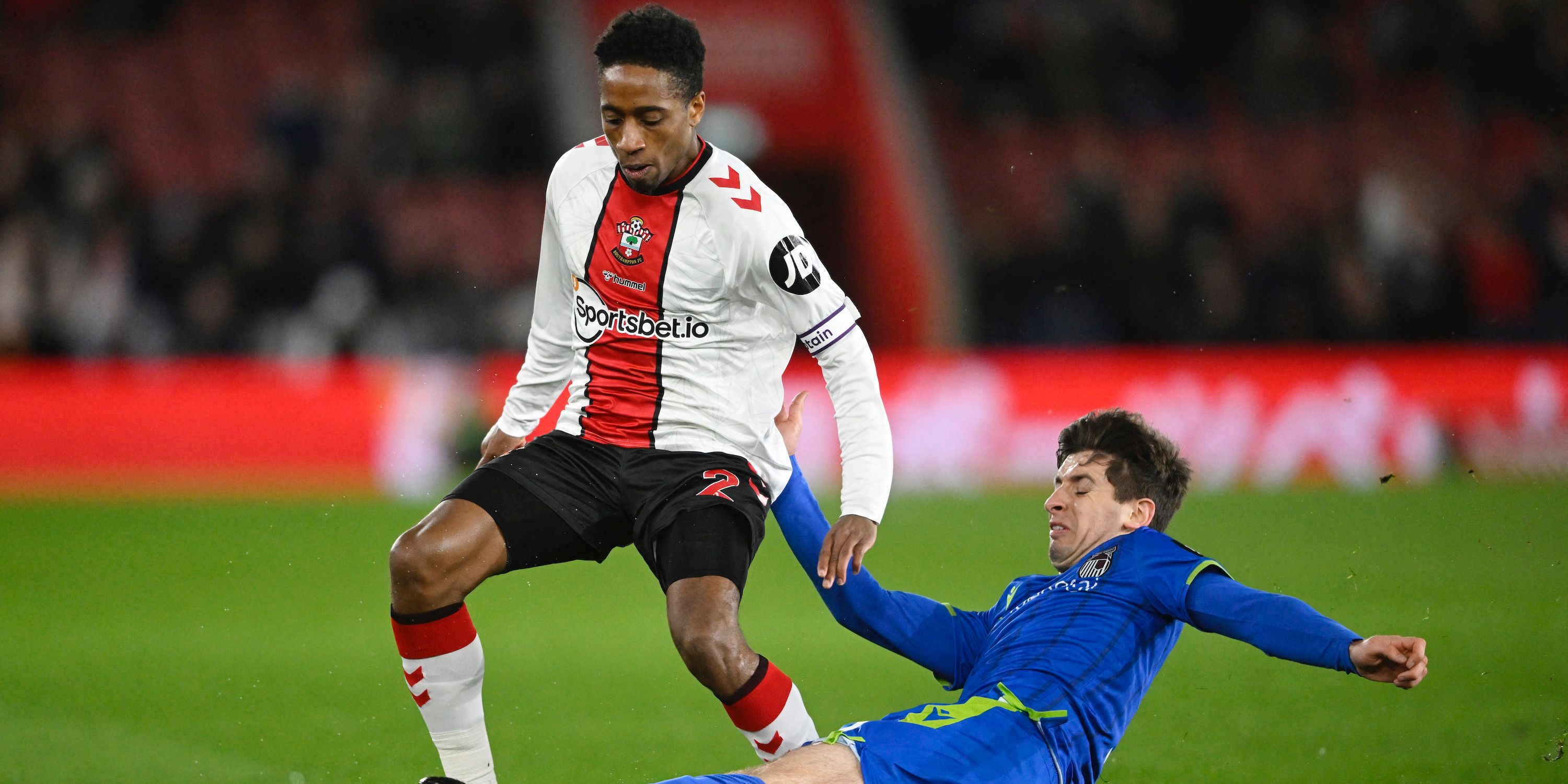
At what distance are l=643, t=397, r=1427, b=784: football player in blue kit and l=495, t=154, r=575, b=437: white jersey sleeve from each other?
0.72 m

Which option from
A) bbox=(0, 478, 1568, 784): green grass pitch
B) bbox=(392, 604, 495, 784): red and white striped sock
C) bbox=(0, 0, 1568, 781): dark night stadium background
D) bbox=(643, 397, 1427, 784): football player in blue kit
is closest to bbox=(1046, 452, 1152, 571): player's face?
bbox=(643, 397, 1427, 784): football player in blue kit

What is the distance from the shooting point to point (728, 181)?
3.78m

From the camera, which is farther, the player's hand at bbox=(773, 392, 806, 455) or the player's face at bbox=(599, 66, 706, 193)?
the player's hand at bbox=(773, 392, 806, 455)

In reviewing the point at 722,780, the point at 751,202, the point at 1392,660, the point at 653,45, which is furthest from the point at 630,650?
the point at 1392,660

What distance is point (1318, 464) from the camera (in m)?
10.9

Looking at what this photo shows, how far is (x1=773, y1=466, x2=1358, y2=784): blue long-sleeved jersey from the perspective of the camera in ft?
10.2

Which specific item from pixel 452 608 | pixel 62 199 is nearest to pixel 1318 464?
pixel 452 608

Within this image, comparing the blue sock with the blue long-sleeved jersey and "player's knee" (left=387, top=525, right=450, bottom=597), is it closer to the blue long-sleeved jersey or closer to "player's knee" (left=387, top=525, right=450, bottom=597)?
the blue long-sleeved jersey

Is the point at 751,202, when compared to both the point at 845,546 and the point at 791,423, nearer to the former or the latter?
the point at 791,423

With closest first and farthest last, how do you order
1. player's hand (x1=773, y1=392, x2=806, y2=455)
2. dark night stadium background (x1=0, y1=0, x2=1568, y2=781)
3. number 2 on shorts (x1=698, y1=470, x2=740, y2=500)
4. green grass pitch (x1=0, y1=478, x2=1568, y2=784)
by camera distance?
number 2 on shorts (x1=698, y1=470, x2=740, y2=500)
player's hand (x1=773, y1=392, x2=806, y2=455)
green grass pitch (x1=0, y1=478, x2=1568, y2=784)
dark night stadium background (x1=0, y1=0, x2=1568, y2=781)

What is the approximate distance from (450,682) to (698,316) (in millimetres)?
1091

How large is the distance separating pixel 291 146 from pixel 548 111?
7.69ft

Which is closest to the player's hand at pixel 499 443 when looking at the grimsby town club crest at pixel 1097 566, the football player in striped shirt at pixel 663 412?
the football player in striped shirt at pixel 663 412

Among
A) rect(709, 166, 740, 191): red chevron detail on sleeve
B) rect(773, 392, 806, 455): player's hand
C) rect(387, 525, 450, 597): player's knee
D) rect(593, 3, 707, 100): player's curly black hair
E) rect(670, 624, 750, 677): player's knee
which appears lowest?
rect(670, 624, 750, 677): player's knee
